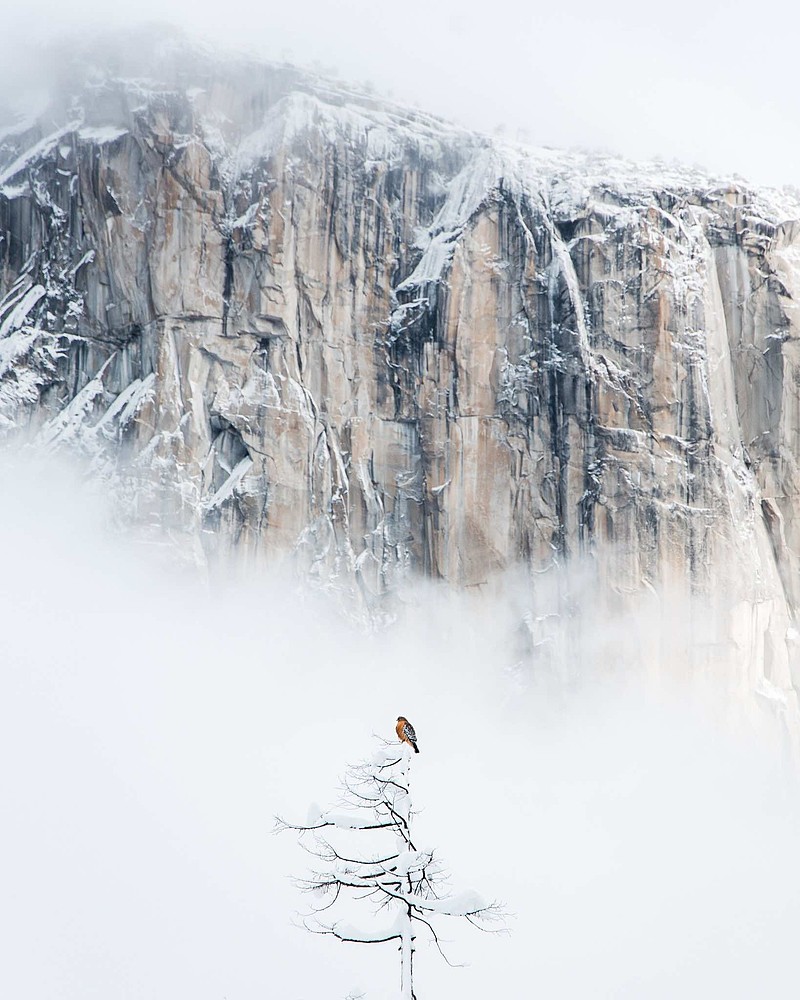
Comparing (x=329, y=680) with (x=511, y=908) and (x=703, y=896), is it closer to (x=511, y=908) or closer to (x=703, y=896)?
(x=511, y=908)

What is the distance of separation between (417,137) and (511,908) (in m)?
43.1

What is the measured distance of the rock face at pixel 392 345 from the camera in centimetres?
7031

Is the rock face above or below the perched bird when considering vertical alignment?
above

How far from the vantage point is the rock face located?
70.3 meters

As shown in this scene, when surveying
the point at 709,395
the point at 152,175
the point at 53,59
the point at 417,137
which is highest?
the point at 53,59

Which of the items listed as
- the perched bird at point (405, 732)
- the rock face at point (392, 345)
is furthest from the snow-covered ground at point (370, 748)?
the perched bird at point (405, 732)

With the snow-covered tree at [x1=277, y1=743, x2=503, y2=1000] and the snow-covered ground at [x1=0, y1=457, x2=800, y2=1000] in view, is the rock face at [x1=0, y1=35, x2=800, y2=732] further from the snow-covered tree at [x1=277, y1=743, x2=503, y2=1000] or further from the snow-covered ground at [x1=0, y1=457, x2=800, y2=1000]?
the snow-covered tree at [x1=277, y1=743, x2=503, y2=1000]

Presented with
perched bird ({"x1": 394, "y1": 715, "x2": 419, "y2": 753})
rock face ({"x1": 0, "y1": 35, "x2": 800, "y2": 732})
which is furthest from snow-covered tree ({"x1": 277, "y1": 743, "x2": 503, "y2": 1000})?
rock face ({"x1": 0, "y1": 35, "x2": 800, "y2": 732})

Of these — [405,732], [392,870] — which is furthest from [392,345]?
[392,870]

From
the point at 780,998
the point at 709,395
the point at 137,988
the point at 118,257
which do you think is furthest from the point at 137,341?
the point at 780,998

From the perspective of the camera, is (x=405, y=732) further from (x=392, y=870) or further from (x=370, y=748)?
(x=370, y=748)

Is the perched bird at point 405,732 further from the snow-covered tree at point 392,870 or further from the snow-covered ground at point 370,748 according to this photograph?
the snow-covered ground at point 370,748

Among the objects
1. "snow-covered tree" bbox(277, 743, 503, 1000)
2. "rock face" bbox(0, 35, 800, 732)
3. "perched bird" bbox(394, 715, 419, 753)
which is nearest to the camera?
"snow-covered tree" bbox(277, 743, 503, 1000)

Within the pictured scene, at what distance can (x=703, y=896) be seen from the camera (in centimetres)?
6456
